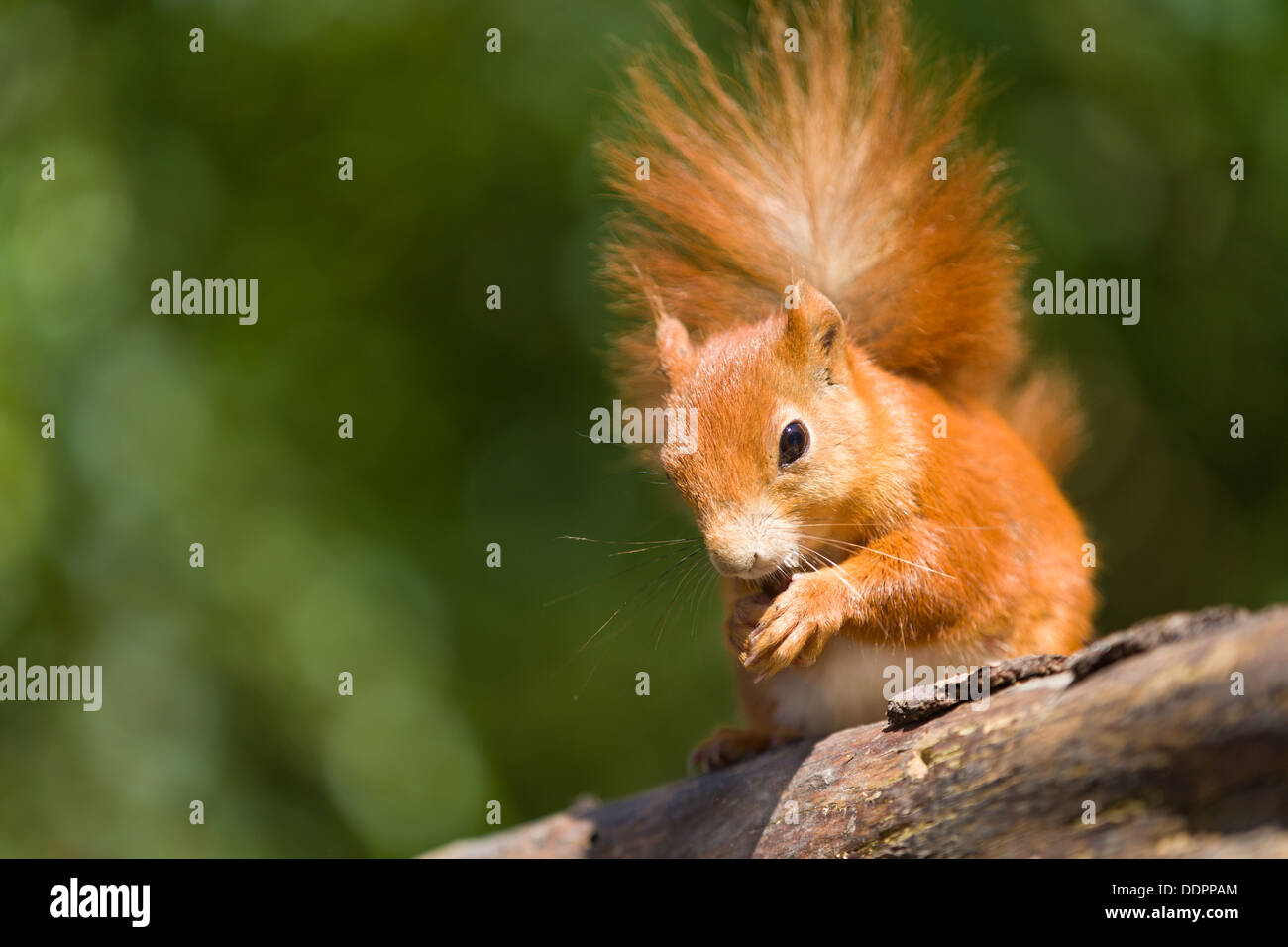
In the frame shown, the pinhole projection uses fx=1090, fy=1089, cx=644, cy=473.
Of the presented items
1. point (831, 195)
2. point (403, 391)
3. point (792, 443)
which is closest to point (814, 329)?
point (792, 443)

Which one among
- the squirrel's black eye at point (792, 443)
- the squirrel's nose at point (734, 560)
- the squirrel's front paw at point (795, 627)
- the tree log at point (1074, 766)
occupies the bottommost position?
the tree log at point (1074, 766)

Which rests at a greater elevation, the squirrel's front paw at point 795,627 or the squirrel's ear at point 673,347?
the squirrel's ear at point 673,347

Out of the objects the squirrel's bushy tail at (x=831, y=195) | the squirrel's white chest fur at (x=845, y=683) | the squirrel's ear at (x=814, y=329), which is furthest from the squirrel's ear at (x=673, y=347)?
the squirrel's white chest fur at (x=845, y=683)

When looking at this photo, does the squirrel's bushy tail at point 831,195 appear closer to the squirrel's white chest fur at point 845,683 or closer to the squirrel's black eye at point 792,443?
the squirrel's black eye at point 792,443

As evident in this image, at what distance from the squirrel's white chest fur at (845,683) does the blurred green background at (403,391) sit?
81 centimetres

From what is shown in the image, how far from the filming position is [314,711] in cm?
337

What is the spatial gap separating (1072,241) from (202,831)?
10.5ft

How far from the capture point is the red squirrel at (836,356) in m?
2.10

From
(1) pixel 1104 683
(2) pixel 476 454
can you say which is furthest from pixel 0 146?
(1) pixel 1104 683

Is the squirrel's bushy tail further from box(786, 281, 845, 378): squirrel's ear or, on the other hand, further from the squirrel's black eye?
the squirrel's black eye

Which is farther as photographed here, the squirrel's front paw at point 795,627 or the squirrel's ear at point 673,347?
the squirrel's ear at point 673,347

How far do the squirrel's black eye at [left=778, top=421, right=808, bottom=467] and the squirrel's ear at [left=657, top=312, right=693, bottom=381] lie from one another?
0.31m

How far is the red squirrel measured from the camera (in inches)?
82.5

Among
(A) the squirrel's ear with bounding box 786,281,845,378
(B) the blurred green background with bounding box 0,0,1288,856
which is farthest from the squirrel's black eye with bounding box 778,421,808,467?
(B) the blurred green background with bounding box 0,0,1288,856
